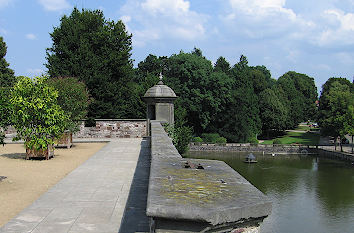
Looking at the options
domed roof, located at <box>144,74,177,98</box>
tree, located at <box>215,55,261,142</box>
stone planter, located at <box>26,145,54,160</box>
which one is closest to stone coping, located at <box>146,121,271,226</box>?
stone planter, located at <box>26,145,54,160</box>

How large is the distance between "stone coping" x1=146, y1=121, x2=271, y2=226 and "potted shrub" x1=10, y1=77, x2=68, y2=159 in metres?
10.5

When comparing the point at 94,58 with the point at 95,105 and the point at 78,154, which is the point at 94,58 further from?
the point at 78,154

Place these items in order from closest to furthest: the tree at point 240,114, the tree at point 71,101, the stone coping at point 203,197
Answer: the stone coping at point 203,197
the tree at point 71,101
the tree at point 240,114

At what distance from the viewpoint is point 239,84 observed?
2448 inches

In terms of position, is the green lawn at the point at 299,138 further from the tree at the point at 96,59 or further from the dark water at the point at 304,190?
the tree at the point at 96,59

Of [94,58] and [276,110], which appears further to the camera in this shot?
[276,110]

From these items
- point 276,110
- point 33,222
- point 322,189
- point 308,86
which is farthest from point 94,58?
point 308,86

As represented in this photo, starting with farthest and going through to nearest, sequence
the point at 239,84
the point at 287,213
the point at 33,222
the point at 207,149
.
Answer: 1. the point at 239,84
2. the point at 207,149
3. the point at 287,213
4. the point at 33,222

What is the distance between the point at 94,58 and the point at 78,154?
20.5 metres

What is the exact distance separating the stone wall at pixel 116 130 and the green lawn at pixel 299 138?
43.8m

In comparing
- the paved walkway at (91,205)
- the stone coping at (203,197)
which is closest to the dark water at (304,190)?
the paved walkway at (91,205)

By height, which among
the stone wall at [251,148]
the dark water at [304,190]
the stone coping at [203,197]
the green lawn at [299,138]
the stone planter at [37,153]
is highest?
the stone coping at [203,197]

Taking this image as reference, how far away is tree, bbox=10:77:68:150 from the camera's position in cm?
1371

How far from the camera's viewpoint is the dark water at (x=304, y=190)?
23438 millimetres
